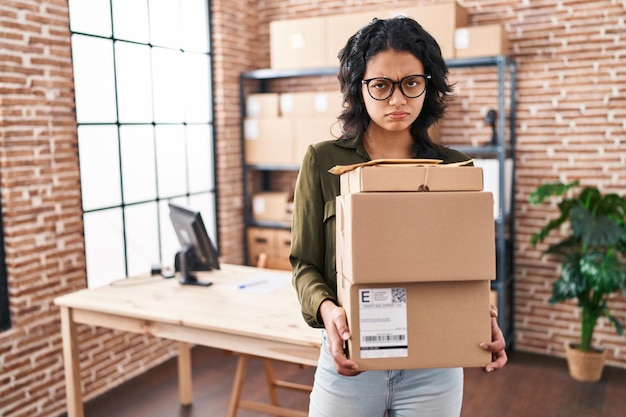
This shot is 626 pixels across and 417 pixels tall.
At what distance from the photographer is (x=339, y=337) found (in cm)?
125

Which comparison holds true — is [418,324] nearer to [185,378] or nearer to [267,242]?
[185,378]

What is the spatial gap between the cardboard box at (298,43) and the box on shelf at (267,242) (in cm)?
127

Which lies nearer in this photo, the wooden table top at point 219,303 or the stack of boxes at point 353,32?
the wooden table top at point 219,303

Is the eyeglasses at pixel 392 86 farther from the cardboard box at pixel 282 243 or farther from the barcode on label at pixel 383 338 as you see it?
the cardboard box at pixel 282 243

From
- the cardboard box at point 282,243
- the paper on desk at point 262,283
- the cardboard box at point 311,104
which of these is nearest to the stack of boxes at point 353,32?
the cardboard box at point 311,104

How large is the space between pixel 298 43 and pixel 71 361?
2.77 meters

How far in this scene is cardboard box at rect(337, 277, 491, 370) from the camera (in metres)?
1.21

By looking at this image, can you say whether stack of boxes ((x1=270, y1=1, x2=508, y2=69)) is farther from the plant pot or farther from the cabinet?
the plant pot

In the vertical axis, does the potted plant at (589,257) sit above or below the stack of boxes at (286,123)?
below

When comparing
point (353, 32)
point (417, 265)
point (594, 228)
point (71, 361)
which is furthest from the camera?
point (353, 32)

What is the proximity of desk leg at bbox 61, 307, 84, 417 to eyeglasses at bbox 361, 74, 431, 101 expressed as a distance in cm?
211

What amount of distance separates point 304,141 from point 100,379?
213 centimetres

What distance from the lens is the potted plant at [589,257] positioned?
11.8ft

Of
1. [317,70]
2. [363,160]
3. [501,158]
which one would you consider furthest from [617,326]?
[363,160]
